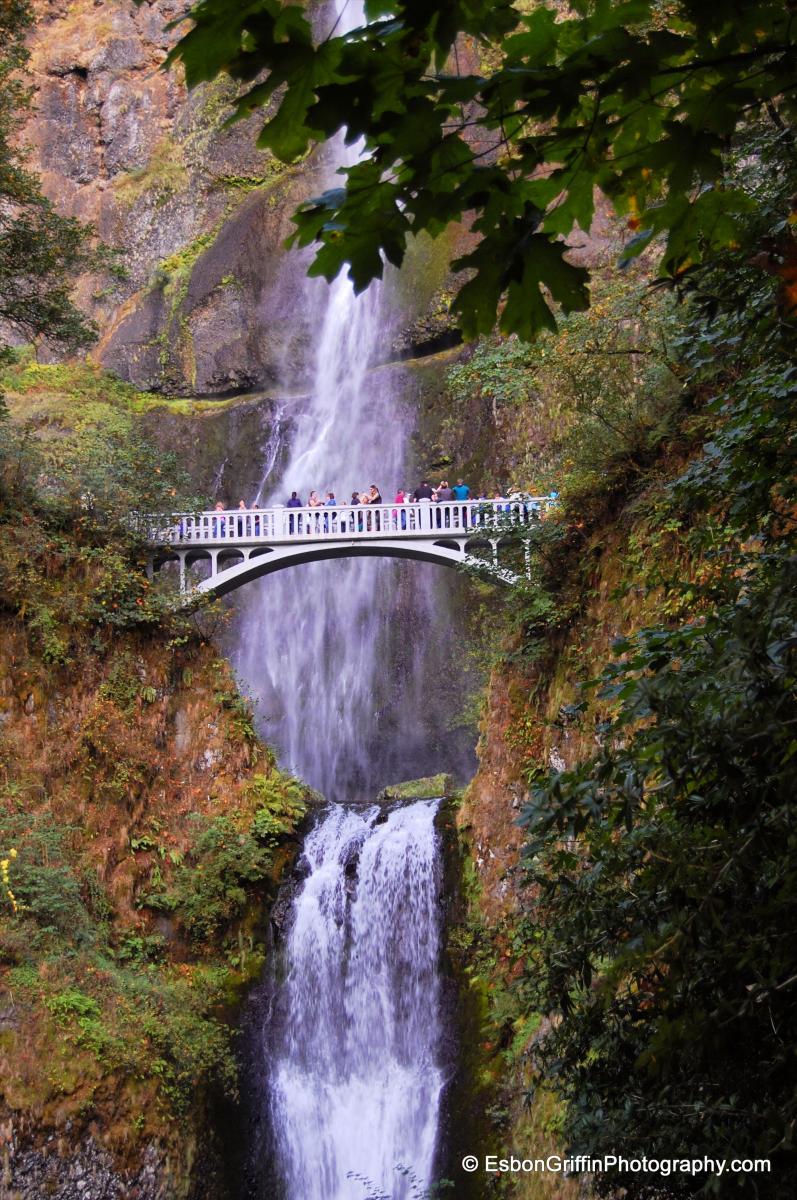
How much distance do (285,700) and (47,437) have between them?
8255 mm

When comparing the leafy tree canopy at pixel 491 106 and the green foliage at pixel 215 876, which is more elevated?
the leafy tree canopy at pixel 491 106

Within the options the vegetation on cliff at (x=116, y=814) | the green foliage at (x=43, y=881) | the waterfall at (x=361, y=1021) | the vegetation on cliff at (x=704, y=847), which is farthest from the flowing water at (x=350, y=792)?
the vegetation on cliff at (x=704, y=847)

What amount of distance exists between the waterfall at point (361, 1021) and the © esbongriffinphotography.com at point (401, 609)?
0.19 feet

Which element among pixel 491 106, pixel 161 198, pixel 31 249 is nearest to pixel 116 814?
pixel 31 249

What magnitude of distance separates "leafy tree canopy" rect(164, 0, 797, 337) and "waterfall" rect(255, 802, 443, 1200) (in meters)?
12.8

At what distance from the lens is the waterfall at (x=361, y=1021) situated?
1316 centimetres

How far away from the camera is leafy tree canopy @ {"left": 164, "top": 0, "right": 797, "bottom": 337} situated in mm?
2004

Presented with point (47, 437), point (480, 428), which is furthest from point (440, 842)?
point (47, 437)

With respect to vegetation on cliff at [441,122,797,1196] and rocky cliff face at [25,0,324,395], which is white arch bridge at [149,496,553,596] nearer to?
rocky cliff face at [25,0,324,395]

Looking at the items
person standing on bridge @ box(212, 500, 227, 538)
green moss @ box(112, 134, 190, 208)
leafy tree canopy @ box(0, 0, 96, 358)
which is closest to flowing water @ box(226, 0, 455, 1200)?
person standing on bridge @ box(212, 500, 227, 538)

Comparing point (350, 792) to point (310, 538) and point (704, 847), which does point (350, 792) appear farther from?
point (704, 847)

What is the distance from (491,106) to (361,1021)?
1413 cm

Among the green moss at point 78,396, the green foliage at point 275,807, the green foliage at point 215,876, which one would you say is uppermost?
the green moss at point 78,396

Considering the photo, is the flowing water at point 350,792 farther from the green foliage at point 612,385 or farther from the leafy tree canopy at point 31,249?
the leafy tree canopy at point 31,249
